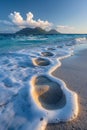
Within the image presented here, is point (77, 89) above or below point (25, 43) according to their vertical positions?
above

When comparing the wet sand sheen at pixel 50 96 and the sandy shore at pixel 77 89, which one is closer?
the sandy shore at pixel 77 89

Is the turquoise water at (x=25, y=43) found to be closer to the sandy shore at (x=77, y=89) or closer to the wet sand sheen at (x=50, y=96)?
the sandy shore at (x=77, y=89)

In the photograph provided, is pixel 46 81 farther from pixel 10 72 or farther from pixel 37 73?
pixel 10 72

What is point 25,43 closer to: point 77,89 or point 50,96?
point 77,89

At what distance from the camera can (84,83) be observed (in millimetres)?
4930

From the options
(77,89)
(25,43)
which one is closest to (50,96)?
(77,89)

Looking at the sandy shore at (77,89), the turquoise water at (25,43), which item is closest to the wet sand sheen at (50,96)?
the sandy shore at (77,89)

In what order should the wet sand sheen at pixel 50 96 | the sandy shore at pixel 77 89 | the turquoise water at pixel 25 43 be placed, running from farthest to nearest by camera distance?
1. the turquoise water at pixel 25 43
2. the wet sand sheen at pixel 50 96
3. the sandy shore at pixel 77 89

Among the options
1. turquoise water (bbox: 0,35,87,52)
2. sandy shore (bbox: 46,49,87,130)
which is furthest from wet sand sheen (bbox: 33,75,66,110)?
turquoise water (bbox: 0,35,87,52)

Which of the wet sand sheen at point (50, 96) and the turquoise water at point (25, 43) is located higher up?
the wet sand sheen at point (50, 96)

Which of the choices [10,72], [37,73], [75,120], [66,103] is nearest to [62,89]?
[66,103]

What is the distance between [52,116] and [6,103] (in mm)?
1161

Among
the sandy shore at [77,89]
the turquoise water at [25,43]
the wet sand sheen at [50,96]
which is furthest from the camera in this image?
the turquoise water at [25,43]

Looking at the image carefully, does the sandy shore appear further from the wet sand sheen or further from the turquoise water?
the turquoise water
